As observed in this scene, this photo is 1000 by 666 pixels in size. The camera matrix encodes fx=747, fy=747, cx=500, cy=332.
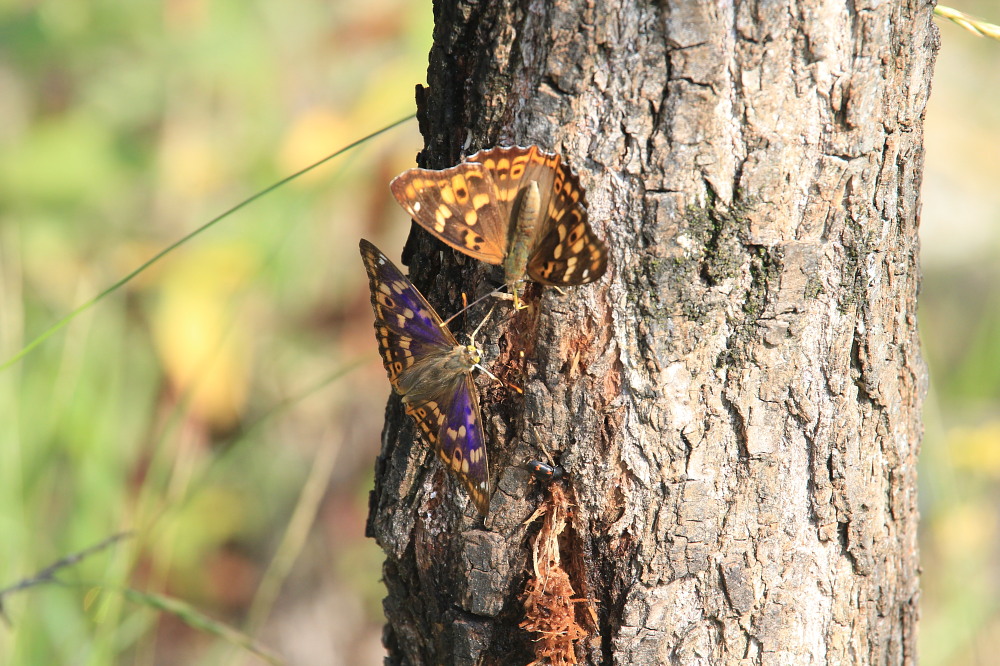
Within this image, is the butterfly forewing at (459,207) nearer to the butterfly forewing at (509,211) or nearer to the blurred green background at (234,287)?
the butterfly forewing at (509,211)

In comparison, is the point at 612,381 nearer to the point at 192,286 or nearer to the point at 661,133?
the point at 661,133

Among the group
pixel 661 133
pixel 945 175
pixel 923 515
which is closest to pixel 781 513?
pixel 661 133

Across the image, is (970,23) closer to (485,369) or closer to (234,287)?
(485,369)

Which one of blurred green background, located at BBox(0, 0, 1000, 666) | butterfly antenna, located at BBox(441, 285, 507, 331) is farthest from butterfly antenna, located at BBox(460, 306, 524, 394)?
blurred green background, located at BBox(0, 0, 1000, 666)

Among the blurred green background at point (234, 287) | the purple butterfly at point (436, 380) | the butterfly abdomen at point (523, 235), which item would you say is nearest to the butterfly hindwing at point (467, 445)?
the purple butterfly at point (436, 380)

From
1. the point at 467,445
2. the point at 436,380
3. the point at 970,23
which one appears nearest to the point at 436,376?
the point at 436,380

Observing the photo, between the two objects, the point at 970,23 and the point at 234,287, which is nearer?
the point at 970,23
